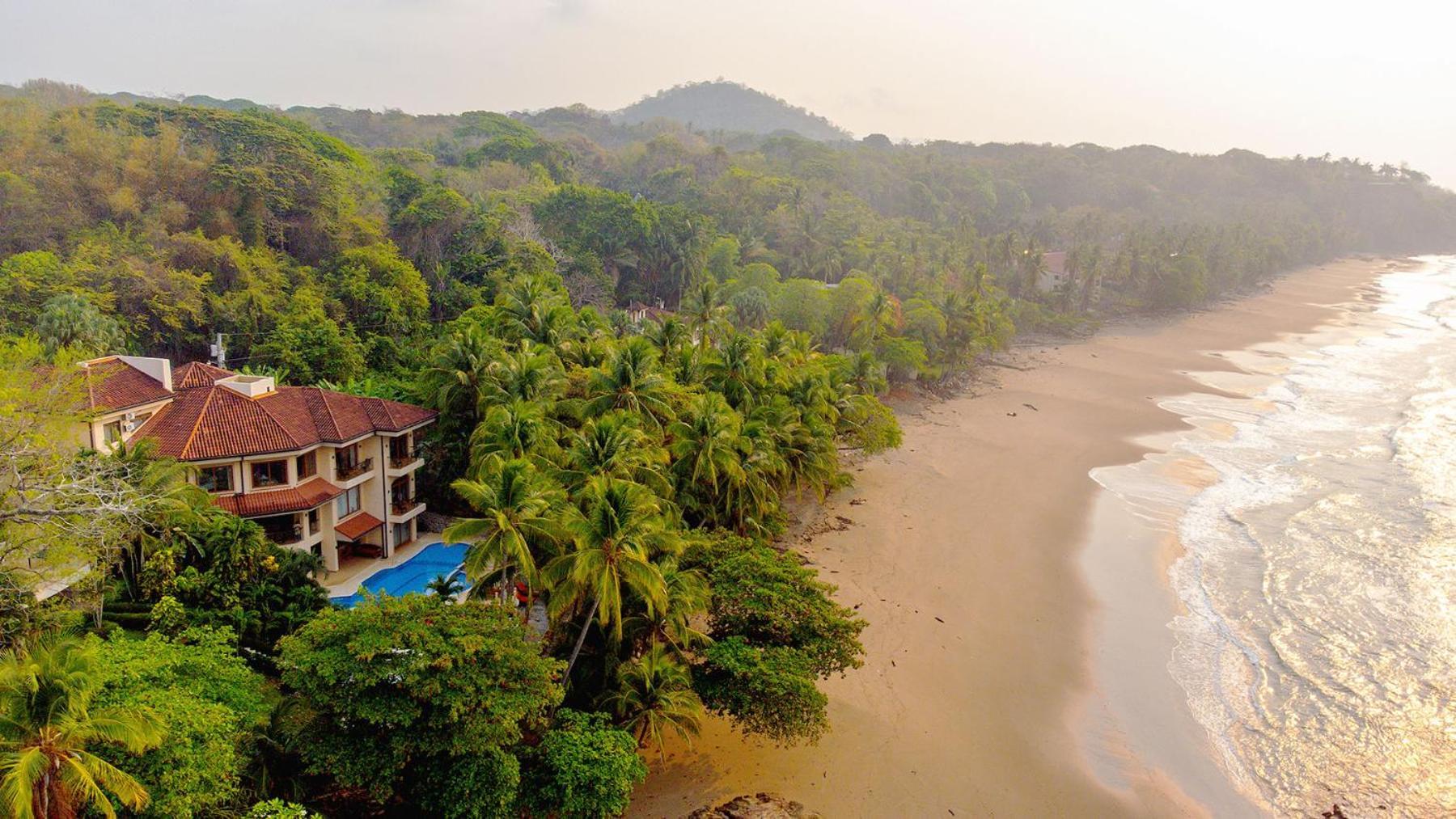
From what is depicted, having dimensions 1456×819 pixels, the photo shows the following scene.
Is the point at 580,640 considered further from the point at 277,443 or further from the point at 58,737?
the point at 277,443

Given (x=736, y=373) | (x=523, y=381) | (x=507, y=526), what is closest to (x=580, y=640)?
(x=507, y=526)

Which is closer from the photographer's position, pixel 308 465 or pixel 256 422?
pixel 256 422

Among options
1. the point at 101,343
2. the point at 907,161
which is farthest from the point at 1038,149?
the point at 101,343

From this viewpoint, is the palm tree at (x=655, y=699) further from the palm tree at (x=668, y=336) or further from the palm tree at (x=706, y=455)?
the palm tree at (x=668, y=336)

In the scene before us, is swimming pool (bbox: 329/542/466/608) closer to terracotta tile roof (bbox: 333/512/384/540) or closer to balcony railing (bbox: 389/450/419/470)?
terracotta tile roof (bbox: 333/512/384/540)

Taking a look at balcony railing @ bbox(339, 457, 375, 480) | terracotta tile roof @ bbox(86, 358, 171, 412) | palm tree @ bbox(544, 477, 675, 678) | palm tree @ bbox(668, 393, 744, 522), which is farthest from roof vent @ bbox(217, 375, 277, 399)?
palm tree @ bbox(544, 477, 675, 678)

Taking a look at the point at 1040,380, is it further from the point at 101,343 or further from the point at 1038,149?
the point at 1038,149

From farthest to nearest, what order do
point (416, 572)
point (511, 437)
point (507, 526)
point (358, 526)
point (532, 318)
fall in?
point (532, 318), point (358, 526), point (416, 572), point (511, 437), point (507, 526)
